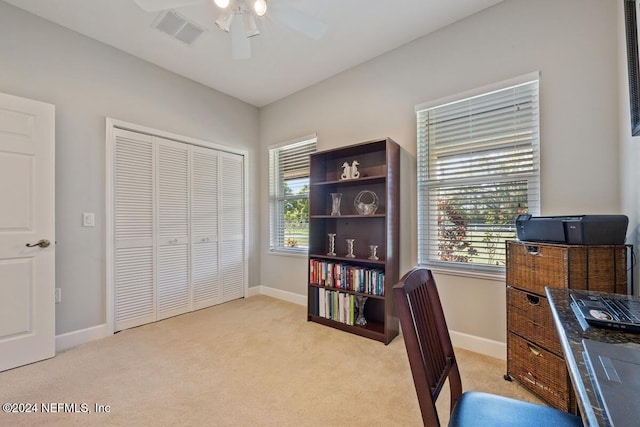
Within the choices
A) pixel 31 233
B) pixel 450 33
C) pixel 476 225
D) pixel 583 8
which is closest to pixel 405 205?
pixel 476 225

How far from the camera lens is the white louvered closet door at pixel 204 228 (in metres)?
3.26

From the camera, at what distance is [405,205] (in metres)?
2.64

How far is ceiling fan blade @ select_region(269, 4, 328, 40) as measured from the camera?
1771 millimetres

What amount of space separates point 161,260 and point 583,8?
4.08 meters

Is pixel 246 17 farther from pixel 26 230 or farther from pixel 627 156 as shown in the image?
pixel 627 156

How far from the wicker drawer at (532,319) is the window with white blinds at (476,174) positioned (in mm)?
414

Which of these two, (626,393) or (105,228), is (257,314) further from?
(626,393)

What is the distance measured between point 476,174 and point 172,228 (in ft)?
10.1

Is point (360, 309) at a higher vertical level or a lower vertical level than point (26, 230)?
lower

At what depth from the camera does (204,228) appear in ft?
11.0

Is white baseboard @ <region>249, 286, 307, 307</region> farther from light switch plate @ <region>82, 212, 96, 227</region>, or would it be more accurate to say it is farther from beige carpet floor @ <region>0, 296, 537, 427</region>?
light switch plate @ <region>82, 212, 96, 227</region>

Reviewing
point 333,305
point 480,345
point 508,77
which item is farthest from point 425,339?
point 508,77

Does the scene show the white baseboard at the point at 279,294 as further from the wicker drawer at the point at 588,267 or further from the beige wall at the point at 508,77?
the wicker drawer at the point at 588,267

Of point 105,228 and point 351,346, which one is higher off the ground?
point 105,228
